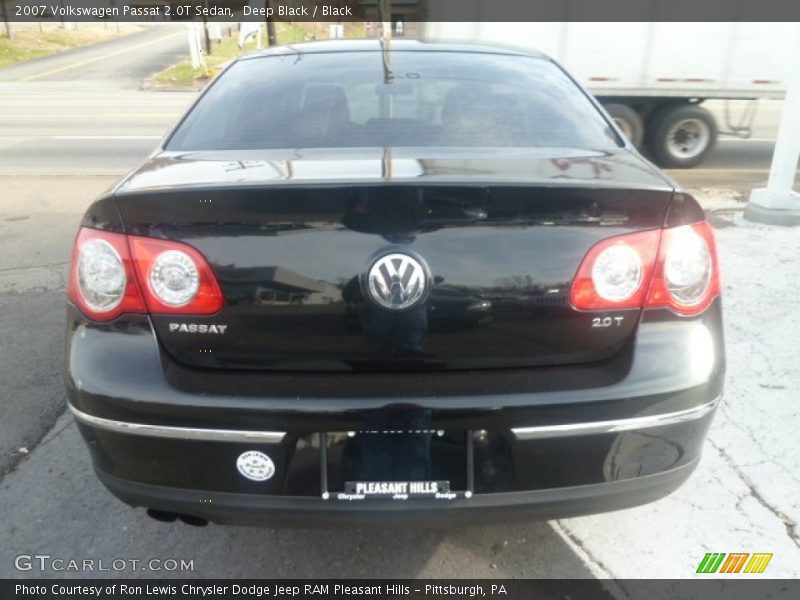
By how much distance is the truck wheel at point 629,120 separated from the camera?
Answer: 968cm

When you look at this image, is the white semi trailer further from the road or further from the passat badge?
the passat badge

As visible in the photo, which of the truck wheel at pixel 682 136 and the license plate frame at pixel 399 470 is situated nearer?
the license plate frame at pixel 399 470

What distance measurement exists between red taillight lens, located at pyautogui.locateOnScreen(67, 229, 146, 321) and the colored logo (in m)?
2.07

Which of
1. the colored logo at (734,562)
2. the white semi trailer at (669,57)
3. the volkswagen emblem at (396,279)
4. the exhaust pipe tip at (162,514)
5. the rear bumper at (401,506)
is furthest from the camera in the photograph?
the white semi trailer at (669,57)

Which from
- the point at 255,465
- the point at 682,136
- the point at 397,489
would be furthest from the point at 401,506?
the point at 682,136

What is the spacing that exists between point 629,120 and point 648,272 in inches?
343

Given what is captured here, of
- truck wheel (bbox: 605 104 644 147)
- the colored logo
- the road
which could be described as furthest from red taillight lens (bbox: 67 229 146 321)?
truck wheel (bbox: 605 104 644 147)

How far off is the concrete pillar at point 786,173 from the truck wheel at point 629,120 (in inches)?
145

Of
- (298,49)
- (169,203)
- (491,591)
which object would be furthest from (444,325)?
(298,49)

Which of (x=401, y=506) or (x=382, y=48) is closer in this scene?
(x=401, y=506)

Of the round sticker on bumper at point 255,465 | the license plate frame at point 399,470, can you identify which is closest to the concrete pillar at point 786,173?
the license plate frame at point 399,470

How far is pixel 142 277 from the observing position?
1.83m

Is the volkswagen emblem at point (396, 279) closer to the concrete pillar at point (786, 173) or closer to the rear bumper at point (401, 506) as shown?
the rear bumper at point (401, 506)

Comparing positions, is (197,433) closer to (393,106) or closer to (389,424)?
(389,424)
